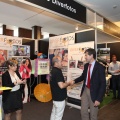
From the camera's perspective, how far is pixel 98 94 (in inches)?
94.6

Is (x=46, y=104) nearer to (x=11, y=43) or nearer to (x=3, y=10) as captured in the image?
(x=11, y=43)

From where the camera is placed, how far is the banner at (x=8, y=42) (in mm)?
4751

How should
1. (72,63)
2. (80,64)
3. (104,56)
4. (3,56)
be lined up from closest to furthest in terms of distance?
(80,64) < (72,63) < (3,56) < (104,56)

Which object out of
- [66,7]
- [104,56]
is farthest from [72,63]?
[104,56]

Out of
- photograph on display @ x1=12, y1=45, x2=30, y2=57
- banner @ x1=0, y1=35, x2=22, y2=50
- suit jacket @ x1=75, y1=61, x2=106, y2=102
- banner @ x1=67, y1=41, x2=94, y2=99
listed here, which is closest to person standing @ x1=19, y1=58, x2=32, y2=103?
photograph on display @ x1=12, y1=45, x2=30, y2=57

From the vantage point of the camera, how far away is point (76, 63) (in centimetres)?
420

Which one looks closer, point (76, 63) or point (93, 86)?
point (93, 86)

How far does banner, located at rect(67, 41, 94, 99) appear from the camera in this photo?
13.3 ft

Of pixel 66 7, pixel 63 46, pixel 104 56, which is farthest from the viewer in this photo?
pixel 104 56

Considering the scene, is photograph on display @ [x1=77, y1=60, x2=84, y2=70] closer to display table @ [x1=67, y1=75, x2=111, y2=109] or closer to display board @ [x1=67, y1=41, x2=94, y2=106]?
display board @ [x1=67, y1=41, x2=94, y2=106]

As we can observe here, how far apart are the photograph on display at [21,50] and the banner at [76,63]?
183cm

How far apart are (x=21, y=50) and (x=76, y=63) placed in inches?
85.0

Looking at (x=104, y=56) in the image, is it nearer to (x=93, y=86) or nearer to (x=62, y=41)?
(x=62, y=41)

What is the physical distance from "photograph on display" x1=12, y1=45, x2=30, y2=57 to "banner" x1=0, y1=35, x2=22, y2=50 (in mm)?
137
